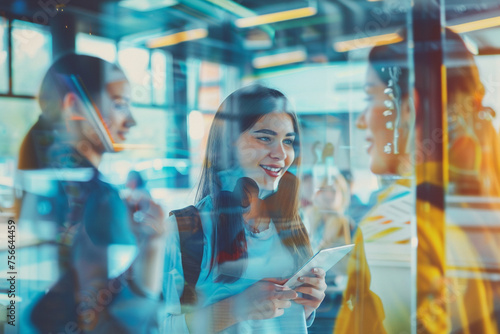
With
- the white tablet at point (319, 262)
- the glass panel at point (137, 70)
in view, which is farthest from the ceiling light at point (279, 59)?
the white tablet at point (319, 262)

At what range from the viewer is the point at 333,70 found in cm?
147

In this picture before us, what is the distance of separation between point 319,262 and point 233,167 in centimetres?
48

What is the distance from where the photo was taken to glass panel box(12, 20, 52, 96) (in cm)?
146

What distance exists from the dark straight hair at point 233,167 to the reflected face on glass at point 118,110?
1.03 ft

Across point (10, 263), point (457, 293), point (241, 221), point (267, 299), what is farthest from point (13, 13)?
point (457, 293)

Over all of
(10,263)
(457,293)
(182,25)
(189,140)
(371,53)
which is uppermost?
(182,25)

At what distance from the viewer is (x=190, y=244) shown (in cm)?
143

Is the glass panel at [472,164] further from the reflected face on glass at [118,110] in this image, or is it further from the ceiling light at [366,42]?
the reflected face on glass at [118,110]

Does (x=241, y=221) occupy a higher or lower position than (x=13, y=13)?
lower

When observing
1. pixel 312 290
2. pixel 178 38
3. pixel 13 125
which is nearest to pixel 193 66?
pixel 178 38

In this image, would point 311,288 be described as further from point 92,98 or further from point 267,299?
point 92,98

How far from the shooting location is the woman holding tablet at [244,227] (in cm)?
143

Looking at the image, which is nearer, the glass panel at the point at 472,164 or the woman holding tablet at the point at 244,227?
the woman holding tablet at the point at 244,227

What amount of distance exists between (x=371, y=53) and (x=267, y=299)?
39.6 inches
